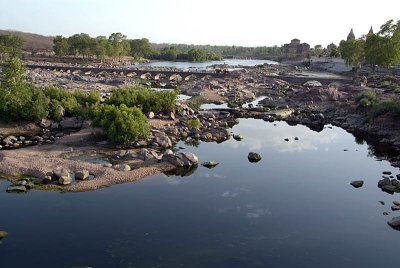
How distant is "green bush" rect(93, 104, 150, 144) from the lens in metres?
47.1

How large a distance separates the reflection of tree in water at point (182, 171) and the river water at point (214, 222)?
77 centimetres

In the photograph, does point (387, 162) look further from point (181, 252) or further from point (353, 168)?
point (181, 252)

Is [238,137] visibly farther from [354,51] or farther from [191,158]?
[354,51]

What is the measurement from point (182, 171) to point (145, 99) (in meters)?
23.7

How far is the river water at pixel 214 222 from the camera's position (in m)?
25.1

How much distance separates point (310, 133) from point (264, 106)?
22464 mm

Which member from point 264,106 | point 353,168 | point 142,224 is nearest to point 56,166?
point 142,224

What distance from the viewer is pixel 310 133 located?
62500mm

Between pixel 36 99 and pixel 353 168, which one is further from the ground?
pixel 36 99

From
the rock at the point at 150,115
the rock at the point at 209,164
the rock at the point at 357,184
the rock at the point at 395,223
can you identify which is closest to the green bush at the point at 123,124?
the rock at the point at 209,164

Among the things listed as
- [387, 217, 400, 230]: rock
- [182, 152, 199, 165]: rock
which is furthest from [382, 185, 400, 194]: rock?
[182, 152, 199, 165]: rock

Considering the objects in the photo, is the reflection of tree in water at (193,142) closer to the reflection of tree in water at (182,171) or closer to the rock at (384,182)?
the reflection of tree in water at (182,171)

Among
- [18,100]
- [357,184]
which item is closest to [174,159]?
[357,184]

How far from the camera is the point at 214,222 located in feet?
98.0
